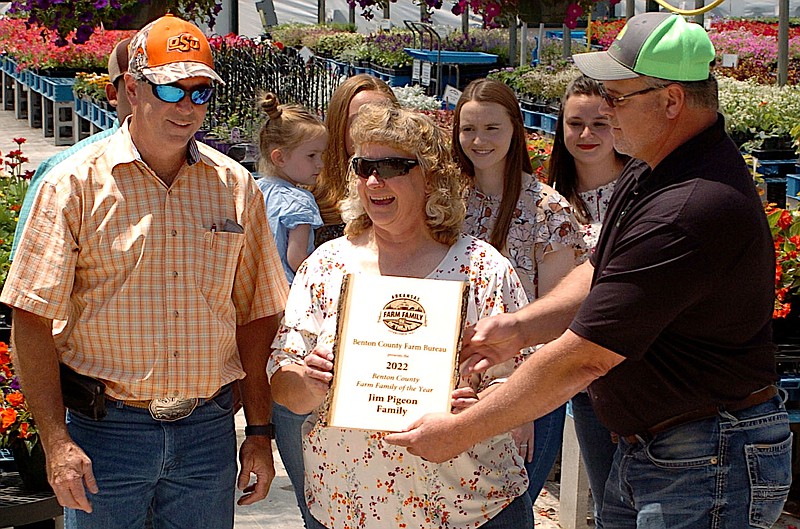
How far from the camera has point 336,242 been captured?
2.74m

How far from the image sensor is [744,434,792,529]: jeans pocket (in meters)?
2.23

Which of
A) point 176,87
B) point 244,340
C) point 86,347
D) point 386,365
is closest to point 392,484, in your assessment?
point 386,365

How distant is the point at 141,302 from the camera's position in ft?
8.17

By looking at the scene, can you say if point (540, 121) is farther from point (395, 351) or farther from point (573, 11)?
point (395, 351)

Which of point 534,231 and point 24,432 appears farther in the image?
point 24,432

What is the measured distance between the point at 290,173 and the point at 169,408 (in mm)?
1322

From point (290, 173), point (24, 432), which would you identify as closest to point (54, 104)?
point (290, 173)

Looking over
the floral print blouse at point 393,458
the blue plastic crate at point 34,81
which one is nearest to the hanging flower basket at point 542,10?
the floral print blouse at point 393,458

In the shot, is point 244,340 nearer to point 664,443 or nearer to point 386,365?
point 386,365

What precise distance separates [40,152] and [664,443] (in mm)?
11973

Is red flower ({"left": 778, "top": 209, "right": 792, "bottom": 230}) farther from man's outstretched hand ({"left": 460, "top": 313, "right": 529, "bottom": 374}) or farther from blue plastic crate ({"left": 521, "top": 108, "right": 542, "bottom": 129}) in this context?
blue plastic crate ({"left": 521, "top": 108, "right": 542, "bottom": 129})

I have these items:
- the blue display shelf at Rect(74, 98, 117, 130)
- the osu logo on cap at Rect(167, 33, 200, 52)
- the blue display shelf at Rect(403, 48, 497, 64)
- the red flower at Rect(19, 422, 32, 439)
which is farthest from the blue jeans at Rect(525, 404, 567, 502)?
the blue display shelf at Rect(403, 48, 497, 64)

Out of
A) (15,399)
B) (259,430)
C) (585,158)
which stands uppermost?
(585,158)

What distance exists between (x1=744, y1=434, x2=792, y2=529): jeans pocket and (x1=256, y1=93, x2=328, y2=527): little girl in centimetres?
170
